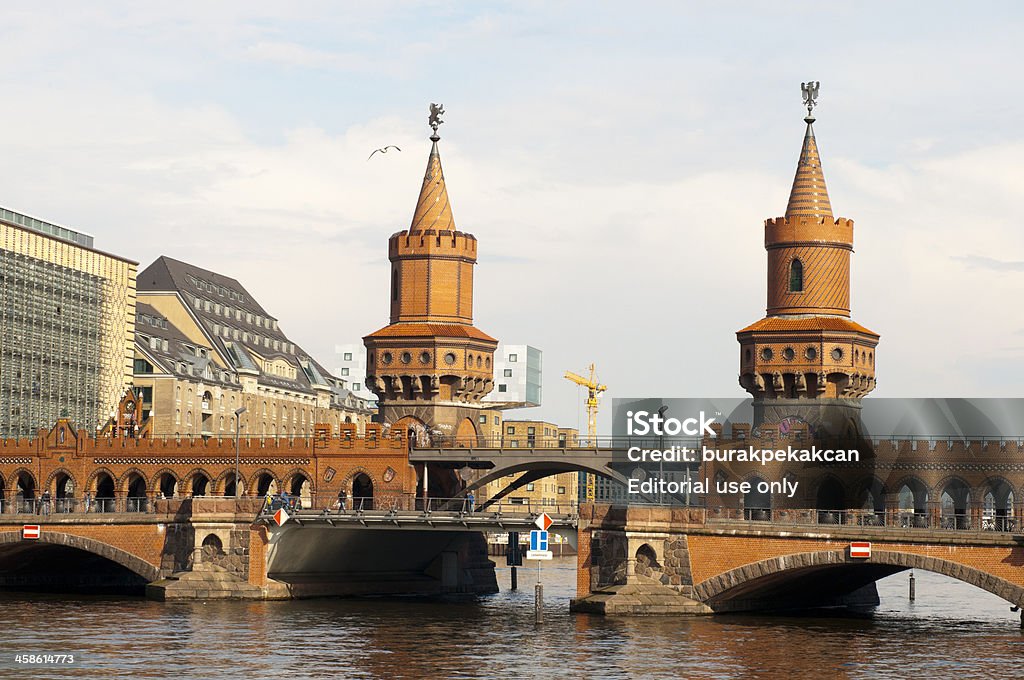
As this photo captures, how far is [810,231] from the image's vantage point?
11138 centimetres

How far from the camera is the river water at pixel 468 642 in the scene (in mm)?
66562

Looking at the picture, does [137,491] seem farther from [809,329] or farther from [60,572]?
[809,329]

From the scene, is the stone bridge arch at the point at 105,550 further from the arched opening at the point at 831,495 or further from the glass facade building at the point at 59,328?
the glass facade building at the point at 59,328

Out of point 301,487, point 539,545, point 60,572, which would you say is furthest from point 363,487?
point 539,545

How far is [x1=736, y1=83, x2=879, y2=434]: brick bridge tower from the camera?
357 feet

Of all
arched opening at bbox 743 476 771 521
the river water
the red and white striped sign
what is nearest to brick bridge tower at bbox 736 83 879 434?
arched opening at bbox 743 476 771 521

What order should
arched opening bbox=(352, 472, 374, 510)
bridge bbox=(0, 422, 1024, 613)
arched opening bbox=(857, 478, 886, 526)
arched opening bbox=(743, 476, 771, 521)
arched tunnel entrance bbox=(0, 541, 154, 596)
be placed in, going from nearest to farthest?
1. bridge bbox=(0, 422, 1024, 613)
2. arched opening bbox=(857, 478, 886, 526)
3. arched opening bbox=(743, 476, 771, 521)
4. arched tunnel entrance bbox=(0, 541, 154, 596)
5. arched opening bbox=(352, 472, 374, 510)

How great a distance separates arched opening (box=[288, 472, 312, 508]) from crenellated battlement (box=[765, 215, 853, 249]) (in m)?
32.9

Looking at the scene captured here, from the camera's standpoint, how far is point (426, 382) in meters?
117

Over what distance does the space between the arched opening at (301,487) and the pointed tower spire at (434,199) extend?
18340 millimetres

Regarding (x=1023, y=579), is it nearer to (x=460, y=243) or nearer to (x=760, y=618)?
(x=760, y=618)

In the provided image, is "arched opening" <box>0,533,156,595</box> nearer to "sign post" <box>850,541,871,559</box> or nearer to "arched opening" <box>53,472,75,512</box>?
"arched opening" <box>53,472,75,512</box>

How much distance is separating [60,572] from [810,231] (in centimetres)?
5102

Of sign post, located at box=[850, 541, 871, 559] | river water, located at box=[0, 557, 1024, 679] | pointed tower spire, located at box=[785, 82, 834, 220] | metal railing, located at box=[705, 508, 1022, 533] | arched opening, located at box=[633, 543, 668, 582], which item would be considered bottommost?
river water, located at box=[0, 557, 1024, 679]
